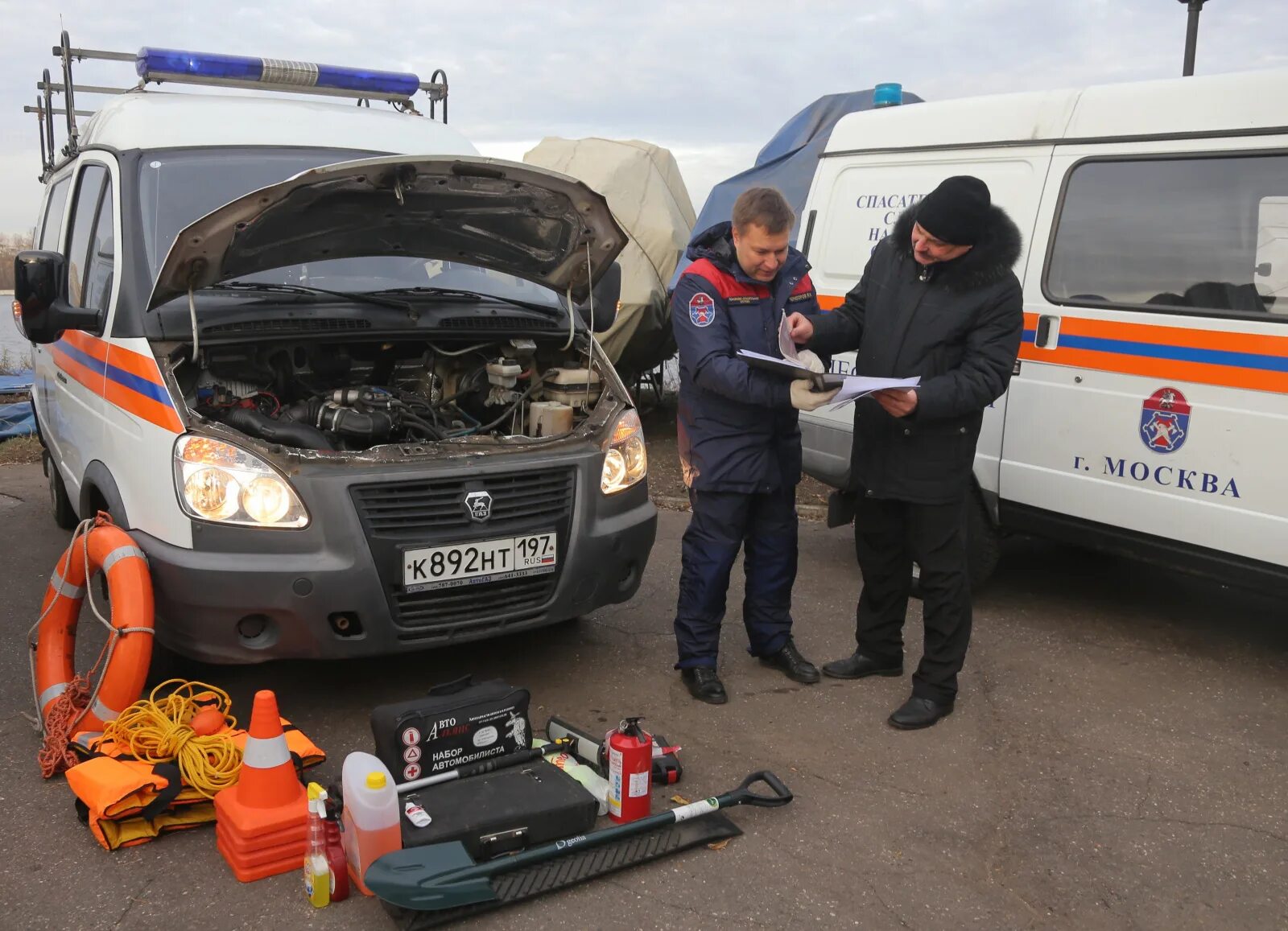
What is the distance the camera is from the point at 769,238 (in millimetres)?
3771

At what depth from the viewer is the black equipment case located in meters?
A: 3.15

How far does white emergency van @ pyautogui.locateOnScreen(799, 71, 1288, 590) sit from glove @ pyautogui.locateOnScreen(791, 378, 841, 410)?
1.59 m

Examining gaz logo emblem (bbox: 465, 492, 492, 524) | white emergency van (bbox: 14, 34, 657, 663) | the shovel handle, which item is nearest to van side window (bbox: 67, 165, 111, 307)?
white emergency van (bbox: 14, 34, 657, 663)

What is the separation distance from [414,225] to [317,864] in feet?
8.05

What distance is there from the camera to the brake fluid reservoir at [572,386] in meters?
4.45

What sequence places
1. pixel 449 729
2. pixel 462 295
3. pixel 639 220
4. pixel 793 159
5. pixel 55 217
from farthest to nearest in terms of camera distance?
pixel 639 220, pixel 793 159, pixel 55 217, pixel 462 295, pixel 449 729

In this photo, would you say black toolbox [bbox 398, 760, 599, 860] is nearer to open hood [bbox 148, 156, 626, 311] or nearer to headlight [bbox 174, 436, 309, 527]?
headlight [bbox 174, 436, 309, 527]

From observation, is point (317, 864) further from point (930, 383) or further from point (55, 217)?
point (55, 217)

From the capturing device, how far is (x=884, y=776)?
354 cm

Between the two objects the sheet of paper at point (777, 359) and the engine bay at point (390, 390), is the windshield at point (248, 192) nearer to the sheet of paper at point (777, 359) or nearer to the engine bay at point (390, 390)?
the engine bay at point (390, 390)

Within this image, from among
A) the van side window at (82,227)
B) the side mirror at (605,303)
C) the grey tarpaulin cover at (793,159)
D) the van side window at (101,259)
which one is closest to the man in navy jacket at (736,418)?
the side mirror at (605,303)

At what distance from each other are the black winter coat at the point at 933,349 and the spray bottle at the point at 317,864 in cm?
221

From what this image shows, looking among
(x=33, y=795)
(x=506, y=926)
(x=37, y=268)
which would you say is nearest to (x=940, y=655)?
(x=506, y=926)

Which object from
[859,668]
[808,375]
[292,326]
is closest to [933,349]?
[808,375]
